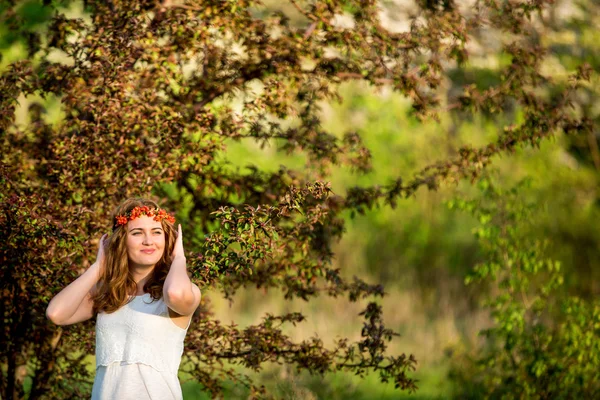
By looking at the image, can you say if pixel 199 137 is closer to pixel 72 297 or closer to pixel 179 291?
pixel 72 297

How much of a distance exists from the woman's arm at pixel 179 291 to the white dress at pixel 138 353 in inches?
6.8

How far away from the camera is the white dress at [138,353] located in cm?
384

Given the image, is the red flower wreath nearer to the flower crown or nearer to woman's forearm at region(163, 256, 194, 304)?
the flower crown

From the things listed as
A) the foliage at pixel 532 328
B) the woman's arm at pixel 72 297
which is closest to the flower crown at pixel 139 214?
the woman's arm at pixel 72 297

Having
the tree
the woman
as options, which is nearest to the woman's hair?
the woman

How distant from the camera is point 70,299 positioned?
156 inches

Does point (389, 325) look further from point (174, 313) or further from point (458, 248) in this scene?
point (174, 313)

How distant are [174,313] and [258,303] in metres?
11.6

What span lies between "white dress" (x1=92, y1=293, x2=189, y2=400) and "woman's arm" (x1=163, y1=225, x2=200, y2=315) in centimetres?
17

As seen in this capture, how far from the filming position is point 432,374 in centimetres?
Result: 1088

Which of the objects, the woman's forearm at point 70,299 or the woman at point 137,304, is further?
the woman's forearm at point 70,299

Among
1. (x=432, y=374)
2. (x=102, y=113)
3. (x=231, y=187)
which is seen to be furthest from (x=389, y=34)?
(x=432, y=374)

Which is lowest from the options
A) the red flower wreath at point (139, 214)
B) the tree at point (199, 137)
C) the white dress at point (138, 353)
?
the white dress at point (138, 353)

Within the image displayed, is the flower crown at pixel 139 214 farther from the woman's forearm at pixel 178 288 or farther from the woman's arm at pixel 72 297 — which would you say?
the woman's forearm at pixel 178 288
